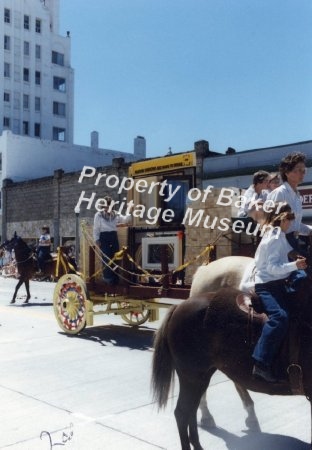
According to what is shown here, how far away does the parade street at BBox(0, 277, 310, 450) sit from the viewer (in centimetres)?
485

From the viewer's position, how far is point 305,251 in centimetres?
432

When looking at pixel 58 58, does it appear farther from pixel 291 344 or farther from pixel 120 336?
pixel 291 344

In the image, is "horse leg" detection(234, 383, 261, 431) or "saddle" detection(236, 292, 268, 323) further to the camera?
"horse leg" detection(234, 383, 261, 431)

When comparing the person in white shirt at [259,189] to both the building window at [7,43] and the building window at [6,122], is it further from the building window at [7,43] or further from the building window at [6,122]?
the building window at [7,43]

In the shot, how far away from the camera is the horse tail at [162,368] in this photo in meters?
4.43

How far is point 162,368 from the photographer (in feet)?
14.6

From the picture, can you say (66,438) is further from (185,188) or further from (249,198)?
(185,188)

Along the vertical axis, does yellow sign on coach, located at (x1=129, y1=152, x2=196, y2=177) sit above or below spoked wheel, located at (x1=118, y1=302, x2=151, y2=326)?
above

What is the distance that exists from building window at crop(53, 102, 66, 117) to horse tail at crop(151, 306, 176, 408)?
6682cm

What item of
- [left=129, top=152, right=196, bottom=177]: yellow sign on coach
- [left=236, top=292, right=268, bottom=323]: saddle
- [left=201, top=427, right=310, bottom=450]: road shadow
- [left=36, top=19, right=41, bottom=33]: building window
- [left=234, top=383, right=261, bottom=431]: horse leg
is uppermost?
[left=36, top=19, right=41, bottom=33]: building window

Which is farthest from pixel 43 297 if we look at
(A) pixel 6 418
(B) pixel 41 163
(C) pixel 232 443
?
(B) pixel 41 163

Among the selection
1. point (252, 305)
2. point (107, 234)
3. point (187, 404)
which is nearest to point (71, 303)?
point (107, 234)

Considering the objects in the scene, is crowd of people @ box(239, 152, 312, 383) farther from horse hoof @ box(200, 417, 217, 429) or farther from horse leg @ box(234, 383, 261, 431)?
horse hoof @ box(200, 417, 217, 429)

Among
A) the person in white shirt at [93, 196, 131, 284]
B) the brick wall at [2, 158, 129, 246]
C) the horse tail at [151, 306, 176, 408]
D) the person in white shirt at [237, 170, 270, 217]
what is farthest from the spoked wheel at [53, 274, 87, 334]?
the brick wall at [2, 158, 129, 246]
